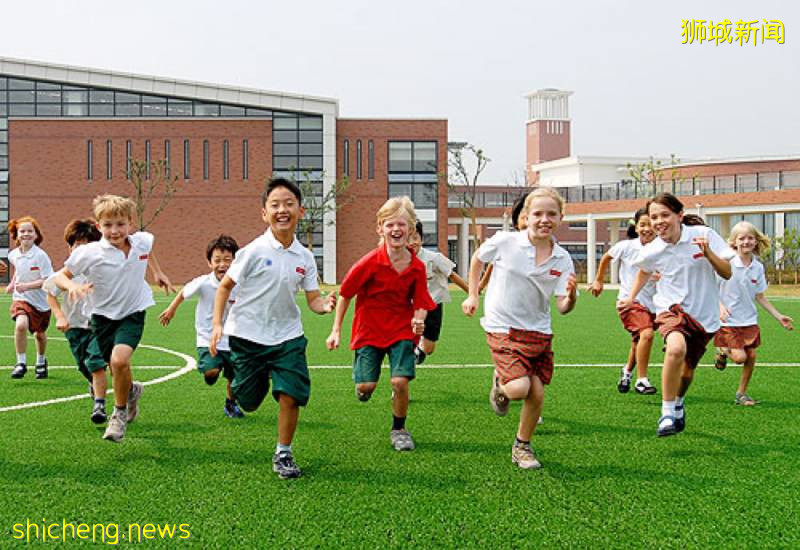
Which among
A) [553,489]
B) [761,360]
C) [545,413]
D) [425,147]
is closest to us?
[553,489]

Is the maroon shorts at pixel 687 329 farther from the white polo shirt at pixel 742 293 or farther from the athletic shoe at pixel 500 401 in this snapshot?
the white polo shirt at pixel 742 293

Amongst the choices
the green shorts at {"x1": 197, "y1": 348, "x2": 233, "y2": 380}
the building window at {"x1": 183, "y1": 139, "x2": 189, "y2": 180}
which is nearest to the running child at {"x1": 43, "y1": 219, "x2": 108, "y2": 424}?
the green shorts at {"x1": 197, "y1": 348, "x2": 233, "y2": 380}

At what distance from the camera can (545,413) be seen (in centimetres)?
758

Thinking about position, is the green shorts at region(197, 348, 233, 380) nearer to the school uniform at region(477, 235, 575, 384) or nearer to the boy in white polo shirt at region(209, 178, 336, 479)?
the boy in white polo shirt at region(209, 178, 336, 479)

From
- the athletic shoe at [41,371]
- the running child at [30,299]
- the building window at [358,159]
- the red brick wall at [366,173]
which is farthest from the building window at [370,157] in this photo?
the athletic shoe at [41,371]

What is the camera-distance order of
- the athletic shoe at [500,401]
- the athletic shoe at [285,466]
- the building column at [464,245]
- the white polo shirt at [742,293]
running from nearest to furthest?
1. the athletic shoe at [285,466]
2. the athletic shoe at [500,401]
3. the white polo shirt at [742,293]
4. the building column at [464,245]

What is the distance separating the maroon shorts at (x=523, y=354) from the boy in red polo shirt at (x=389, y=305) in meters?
0.69

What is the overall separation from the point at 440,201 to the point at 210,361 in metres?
46.1

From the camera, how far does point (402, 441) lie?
20.1ft

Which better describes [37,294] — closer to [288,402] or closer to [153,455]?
[153,455]

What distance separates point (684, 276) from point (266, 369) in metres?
3.24

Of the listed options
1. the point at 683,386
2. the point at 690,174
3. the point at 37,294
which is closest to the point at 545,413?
the point at 683,386

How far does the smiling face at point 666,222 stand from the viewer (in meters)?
6.60

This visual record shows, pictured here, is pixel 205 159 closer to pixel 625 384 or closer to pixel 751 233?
pixel 625 384
